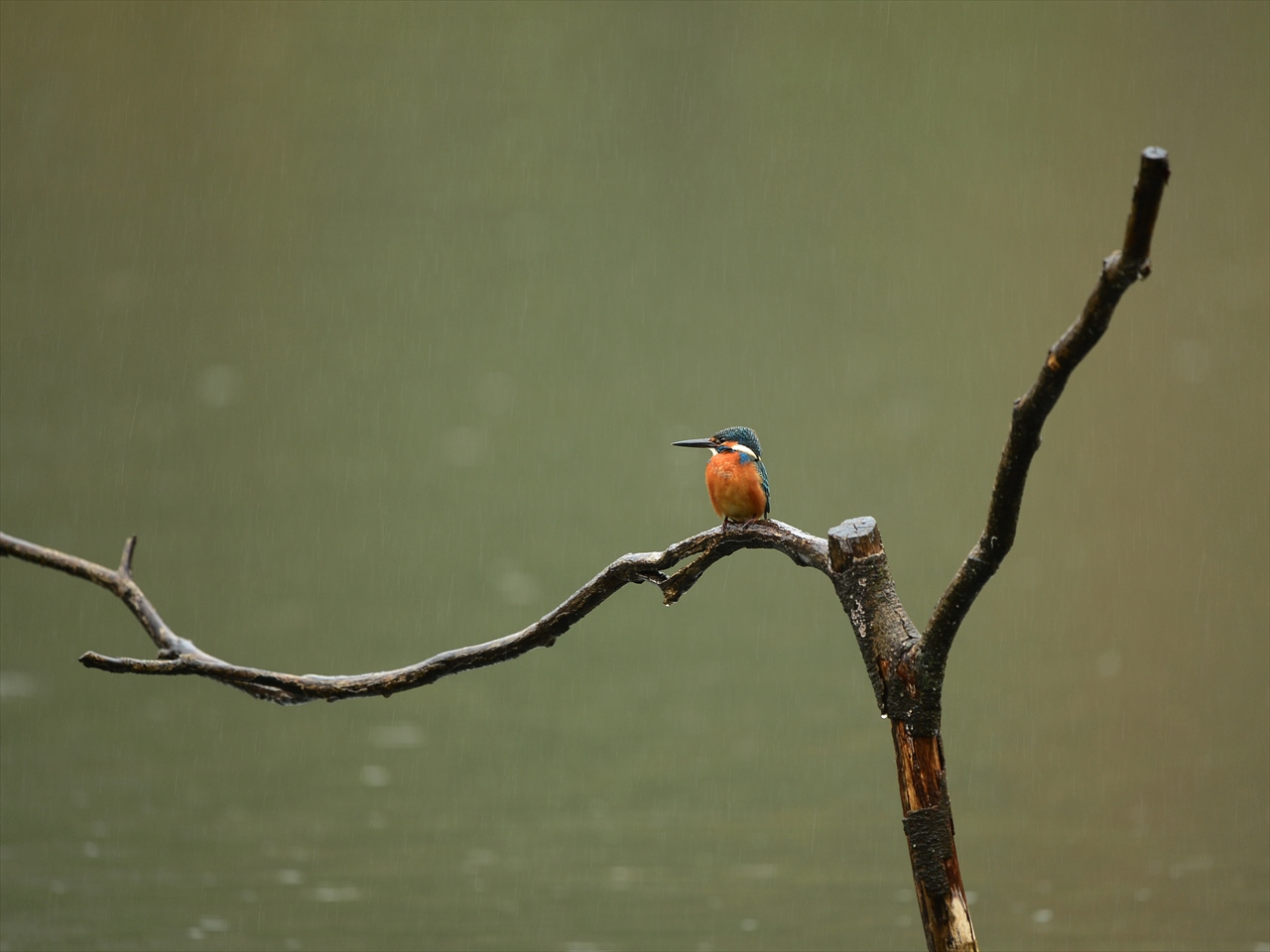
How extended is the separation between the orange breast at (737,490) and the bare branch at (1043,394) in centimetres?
44

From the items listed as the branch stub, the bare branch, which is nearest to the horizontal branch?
the branch stub

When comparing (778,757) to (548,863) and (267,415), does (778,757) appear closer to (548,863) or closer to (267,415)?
(548,863)

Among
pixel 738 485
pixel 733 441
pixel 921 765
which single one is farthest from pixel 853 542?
pixel 733 441

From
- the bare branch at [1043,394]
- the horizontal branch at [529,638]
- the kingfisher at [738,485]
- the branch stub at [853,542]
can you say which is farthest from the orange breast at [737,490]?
the bare branch at [1043,394]

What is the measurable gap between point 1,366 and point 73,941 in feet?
13.4

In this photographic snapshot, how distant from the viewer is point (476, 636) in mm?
5547

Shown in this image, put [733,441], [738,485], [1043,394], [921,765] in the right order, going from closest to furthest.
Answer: [1043,394] → [921,765] → [738,485] → [733,441]

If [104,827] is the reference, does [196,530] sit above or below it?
above

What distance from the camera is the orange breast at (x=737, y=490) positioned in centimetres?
160

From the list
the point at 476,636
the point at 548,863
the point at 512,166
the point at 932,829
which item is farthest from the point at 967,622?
the point at 932,829

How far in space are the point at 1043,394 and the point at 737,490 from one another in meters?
0.63

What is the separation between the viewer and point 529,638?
146cm

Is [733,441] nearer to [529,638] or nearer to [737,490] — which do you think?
[737,490]

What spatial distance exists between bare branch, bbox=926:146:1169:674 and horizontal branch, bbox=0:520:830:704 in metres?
0.20
